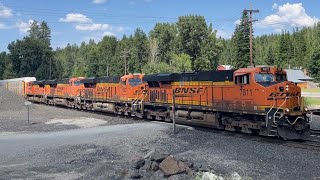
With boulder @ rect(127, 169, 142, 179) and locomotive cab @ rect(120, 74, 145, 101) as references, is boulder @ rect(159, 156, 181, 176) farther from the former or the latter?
locomotive cab @ rect(120, 74, 145, 101)

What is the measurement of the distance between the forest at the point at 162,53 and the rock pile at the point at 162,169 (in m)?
57.5

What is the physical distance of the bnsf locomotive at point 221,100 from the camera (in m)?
14.6

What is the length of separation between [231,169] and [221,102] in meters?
7.94

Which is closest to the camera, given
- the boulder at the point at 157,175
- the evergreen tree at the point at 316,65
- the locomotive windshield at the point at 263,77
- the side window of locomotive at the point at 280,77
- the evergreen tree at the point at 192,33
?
the boulder at the point at 157,175

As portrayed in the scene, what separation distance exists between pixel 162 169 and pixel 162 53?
81778 millimetres

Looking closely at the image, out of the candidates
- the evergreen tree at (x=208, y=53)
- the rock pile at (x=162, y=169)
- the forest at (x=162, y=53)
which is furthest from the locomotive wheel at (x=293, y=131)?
the evergreen tree at (x=208, y=53)

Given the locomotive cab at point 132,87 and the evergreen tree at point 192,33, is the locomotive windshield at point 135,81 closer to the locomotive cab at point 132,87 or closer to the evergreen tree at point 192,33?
the locomotive cab at point 132,87

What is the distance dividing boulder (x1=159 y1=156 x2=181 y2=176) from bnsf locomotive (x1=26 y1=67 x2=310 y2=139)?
6728mm

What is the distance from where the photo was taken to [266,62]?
334ft

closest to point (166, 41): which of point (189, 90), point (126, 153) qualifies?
point (189, 90)

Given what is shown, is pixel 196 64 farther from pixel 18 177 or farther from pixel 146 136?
pixel 18 177

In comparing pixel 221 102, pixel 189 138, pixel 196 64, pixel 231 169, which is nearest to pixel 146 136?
pixel 189 138

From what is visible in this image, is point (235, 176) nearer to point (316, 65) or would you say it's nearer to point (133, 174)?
point (133, 174)

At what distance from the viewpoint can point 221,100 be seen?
689 inches
